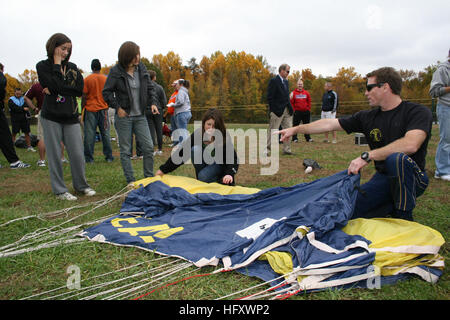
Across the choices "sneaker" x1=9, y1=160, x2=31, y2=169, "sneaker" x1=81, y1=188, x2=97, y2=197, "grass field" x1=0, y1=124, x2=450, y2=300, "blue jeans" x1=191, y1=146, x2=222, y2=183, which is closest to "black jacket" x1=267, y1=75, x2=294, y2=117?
"blue jeans" x1=191, y1=146, x2=222, y2=183

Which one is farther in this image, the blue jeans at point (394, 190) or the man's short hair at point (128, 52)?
the man's short hair at point (128, 52)

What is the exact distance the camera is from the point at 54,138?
372 cm

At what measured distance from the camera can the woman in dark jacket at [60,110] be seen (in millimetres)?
3564

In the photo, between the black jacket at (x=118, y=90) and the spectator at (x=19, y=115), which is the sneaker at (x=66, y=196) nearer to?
the black jacket at (x=118, y=90)

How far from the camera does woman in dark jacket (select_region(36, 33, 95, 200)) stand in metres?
3.56

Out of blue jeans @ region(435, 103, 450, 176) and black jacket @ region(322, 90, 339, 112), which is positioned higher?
black jacket @ region(322, 90, 339, 112)

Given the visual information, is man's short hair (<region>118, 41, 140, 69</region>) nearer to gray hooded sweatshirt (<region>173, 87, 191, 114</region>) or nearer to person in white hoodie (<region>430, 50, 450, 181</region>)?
gray hooded sweatshirt (<region>173, 87, 191, 114</region>)

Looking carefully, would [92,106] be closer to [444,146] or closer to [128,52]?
[128,52]

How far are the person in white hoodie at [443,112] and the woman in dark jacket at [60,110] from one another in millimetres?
4800

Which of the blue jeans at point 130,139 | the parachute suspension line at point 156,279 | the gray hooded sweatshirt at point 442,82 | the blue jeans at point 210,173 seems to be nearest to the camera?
the parachute suspension line at point 156,279

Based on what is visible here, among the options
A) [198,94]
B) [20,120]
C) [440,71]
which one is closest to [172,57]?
[198,94]

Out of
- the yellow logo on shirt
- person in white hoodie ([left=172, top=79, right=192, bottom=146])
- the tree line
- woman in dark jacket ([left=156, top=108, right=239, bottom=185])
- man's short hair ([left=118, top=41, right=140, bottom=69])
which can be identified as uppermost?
the tree line

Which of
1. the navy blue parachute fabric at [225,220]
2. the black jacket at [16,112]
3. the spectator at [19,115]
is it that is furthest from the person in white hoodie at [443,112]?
the black jacket at [16,112]

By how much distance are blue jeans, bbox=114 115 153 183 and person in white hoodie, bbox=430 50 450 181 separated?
4085 millimetres
